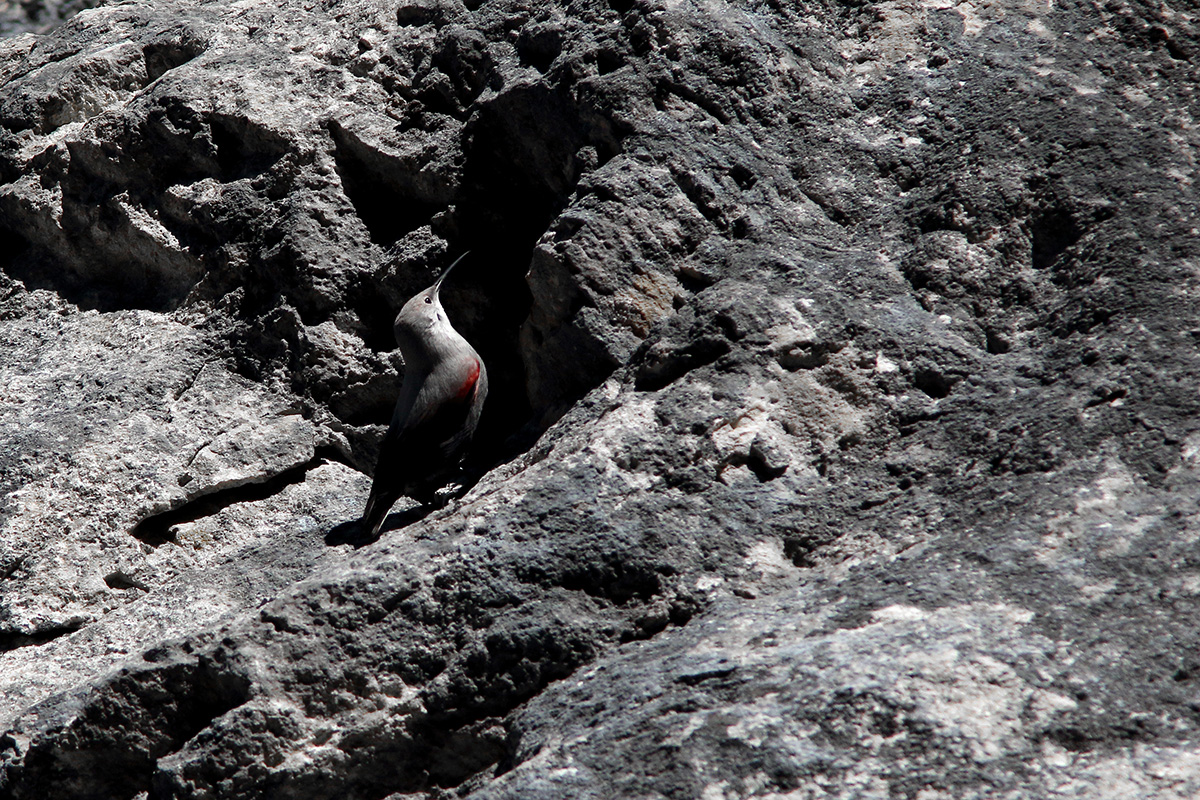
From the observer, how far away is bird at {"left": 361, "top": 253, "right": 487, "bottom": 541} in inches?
107

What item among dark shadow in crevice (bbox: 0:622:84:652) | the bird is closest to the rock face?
dark shadow in crevice (bbox: 0:622:84:652)

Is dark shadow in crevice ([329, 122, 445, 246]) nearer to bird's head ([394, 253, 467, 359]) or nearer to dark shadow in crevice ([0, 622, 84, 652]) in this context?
bird's head ([394, 253, 467, 359])

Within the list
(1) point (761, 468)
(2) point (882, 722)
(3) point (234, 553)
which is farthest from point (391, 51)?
(2) point (882, 722)

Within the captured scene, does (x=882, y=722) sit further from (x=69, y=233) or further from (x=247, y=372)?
(x=69, y=233)

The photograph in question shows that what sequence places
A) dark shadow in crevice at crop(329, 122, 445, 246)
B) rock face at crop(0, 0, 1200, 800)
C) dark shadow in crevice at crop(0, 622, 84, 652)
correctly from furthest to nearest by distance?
dark shadow in crevice at crop(329, 122, 445, 246)
dark shadow in crevice at crop(0, 622, 84, 652)
rock face at crop(0, 0, 1200, 800)

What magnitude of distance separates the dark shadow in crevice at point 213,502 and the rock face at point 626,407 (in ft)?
0.04

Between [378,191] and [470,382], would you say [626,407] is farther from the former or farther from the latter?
[378,191]

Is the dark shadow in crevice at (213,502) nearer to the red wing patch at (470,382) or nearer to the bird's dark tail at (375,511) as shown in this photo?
the bird's dark tail at (375,511)

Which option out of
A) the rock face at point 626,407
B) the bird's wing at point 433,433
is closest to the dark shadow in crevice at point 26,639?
the rock face at point 626,407

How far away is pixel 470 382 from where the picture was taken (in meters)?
2.91

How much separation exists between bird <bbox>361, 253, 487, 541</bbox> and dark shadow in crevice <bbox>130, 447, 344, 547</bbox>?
26 centimetres

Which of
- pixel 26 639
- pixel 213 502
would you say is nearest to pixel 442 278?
pixel 213 502

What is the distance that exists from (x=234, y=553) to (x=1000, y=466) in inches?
79.0

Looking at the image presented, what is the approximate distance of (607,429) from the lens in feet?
6.80
